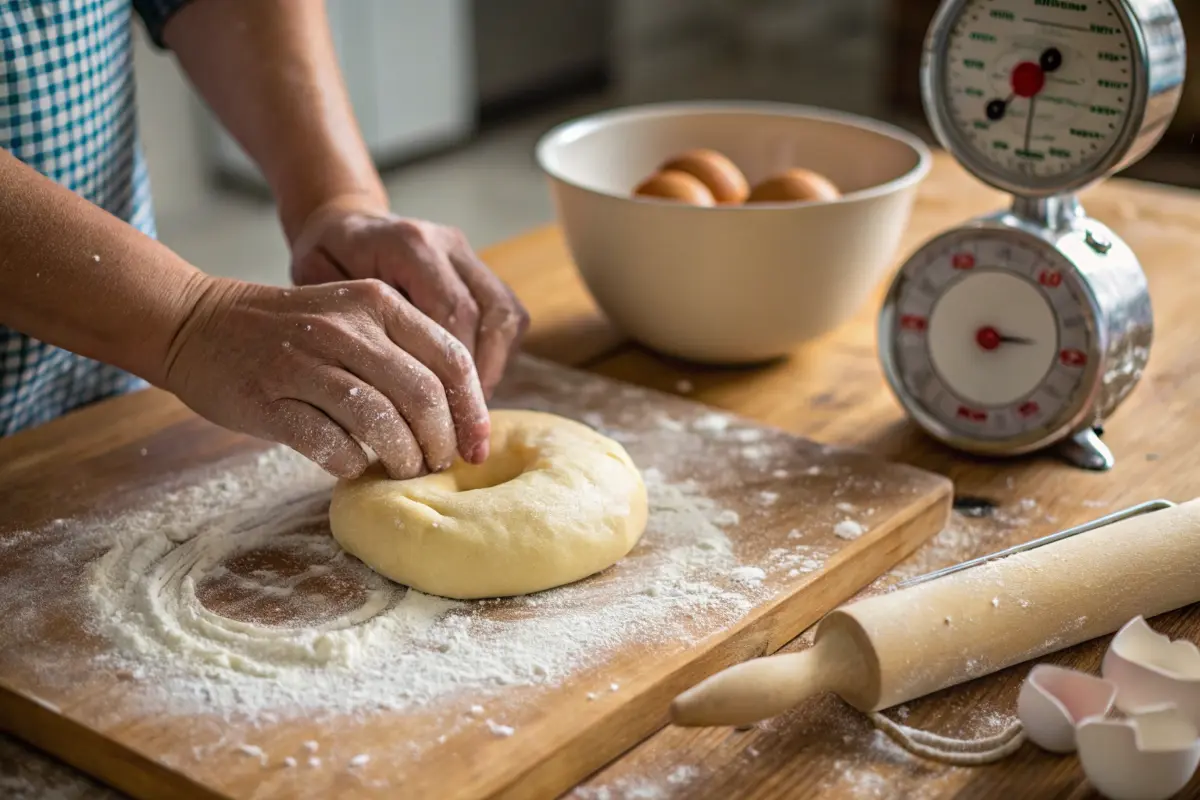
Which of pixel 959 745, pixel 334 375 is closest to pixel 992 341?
pixel 959 745

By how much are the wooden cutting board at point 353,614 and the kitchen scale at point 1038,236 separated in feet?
0.46

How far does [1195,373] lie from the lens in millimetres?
1563

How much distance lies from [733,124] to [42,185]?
0.93m

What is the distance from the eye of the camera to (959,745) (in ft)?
3.02

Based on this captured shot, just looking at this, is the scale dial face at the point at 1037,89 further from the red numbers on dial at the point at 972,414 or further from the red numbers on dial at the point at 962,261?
the red numbers on dial at the point at 972,414

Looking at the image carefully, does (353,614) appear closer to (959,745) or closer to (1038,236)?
(959,745)

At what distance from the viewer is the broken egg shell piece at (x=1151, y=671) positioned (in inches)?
34.2

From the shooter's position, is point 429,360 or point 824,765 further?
point 429,360

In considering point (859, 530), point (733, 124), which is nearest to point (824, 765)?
point (859, 530)

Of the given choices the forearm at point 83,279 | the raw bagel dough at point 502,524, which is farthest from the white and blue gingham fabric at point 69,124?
the raw bagel dough at point 502,524

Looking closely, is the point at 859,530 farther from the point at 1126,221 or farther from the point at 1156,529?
the point at 1126,221

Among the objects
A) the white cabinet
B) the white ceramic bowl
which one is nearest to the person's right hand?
the white ceramic bowl

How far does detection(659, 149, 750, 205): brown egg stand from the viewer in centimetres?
156

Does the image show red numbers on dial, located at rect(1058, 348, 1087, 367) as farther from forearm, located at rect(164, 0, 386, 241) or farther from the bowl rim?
forearm, located at rect(164, 0, 386, 241)
